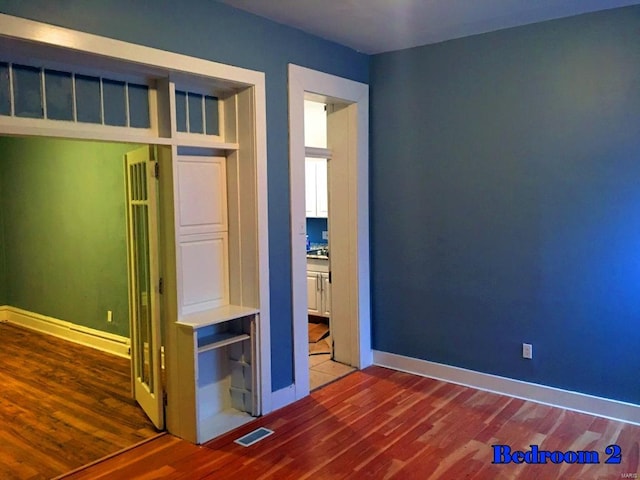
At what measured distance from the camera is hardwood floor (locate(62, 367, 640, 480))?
299 centimetres

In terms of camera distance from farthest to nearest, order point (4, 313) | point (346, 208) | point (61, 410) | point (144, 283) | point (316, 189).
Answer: point (4, 313) < point (316, 189) < point (346, 208) < point (61, 410) < point (144, 283)

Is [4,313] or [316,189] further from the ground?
[316,189]

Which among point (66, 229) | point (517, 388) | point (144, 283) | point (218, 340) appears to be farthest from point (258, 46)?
point (66, 229)

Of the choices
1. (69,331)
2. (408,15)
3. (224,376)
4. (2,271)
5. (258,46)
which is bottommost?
(69,331)

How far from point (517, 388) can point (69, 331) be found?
4.68 metres

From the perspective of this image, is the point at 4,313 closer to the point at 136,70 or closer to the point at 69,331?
the point at 69,331

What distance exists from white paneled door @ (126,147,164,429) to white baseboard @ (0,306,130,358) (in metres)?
1.36

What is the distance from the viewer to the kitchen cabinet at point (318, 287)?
245 inches

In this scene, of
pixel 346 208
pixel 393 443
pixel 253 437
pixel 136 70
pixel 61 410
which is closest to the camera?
pixel 136 70

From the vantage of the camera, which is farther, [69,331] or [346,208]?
[69,331]

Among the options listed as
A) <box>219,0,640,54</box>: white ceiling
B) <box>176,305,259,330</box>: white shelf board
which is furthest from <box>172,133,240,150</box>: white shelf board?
<box>176,305,259,330</box>: white shelf board

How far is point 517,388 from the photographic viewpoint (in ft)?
13.3

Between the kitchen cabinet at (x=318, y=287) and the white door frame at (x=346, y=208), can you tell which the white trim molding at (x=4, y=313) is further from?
the white door frame at (x=346, y=208)

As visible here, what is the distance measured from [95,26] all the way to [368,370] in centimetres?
342
